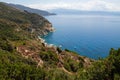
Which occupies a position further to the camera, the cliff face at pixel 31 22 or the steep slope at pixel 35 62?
the cliff face at pixel 31 22

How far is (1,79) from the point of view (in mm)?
26438

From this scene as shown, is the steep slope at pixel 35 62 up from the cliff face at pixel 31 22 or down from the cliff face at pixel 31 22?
up

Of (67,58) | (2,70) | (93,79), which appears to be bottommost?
(67,58)

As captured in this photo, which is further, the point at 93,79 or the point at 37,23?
the point at 37,23

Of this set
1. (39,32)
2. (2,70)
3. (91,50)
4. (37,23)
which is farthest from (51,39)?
(2,70)

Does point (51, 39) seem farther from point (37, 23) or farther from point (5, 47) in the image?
Answer: point (5, 47)

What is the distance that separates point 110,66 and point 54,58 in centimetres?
3583

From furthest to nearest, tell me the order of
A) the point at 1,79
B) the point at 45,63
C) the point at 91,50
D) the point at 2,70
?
the point at 91,50 < the point at 45,63 < the point at 2,70 < the point at 1,79

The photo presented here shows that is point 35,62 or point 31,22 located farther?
point 31,22

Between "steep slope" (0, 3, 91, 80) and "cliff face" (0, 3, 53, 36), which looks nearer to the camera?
"steep slope" (0, 3, 91, 80)

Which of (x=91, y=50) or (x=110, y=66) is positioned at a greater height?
(x=110, y=66)

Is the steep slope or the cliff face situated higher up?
the steep slope

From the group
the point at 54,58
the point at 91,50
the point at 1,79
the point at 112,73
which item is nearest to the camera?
the point at 112,73

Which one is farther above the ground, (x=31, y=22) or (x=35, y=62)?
(x=35, y=62)
